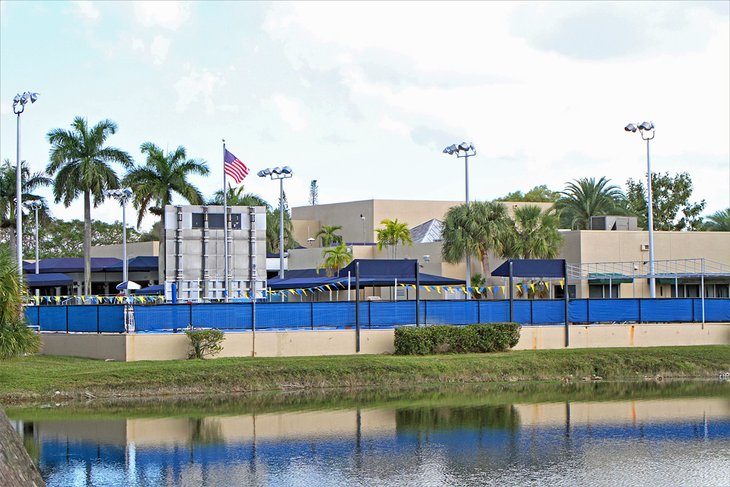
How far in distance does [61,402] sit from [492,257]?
3253cm

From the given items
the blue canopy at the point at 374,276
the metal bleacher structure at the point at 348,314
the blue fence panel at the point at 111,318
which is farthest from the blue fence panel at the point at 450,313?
the blue fence panel at the point at 111,318

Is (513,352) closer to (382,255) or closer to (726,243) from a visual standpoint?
(726,243)

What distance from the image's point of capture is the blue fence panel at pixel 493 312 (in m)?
41.4

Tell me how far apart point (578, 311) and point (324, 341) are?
32.8ft

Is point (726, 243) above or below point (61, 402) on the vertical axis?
above

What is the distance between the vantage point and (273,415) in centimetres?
2825

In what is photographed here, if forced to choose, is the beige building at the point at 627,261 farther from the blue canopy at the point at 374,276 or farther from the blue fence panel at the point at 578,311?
the blue fence panel at the point at 578,311

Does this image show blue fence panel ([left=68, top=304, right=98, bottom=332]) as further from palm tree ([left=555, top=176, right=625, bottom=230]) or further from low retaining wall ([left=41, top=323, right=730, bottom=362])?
palm tree ([left=555, top=176, right=625, bottom=230])

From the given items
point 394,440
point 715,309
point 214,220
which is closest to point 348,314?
point 214,220

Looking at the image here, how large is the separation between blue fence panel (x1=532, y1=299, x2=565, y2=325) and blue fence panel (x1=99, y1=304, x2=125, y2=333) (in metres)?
14.5

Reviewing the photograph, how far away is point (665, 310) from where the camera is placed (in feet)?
143

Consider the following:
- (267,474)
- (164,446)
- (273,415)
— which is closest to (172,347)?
(273,415)

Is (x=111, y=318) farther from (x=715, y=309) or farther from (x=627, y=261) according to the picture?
(x=627, y=261)

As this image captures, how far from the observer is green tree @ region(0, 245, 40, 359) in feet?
111
